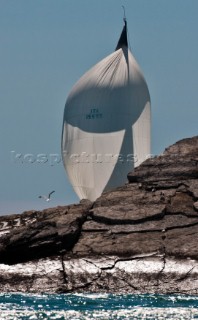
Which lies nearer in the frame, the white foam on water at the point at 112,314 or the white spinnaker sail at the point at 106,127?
the white foam on water at the point at 112,314

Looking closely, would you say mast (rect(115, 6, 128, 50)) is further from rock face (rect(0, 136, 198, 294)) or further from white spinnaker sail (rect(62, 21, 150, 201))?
rock face (rect(0, 136, 198, 294))

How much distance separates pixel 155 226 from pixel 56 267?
5.73 m

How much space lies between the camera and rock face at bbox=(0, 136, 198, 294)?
184 ft

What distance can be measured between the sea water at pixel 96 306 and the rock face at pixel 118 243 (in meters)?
0.83

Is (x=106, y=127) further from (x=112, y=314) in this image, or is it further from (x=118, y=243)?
(x=112, y=314)

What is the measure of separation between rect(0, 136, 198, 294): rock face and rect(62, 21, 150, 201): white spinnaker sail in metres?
18.5

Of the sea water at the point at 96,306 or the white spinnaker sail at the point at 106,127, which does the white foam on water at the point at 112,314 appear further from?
the white spinnaker sail at the point at 106,127

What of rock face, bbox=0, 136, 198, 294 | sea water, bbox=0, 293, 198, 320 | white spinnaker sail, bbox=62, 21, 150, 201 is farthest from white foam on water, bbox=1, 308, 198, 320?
white spinnaker sail, bbox=62, 21, 150, 201

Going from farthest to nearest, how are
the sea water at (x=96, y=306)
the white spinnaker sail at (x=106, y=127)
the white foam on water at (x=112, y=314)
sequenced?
the white spinnaker sail at (x=106, y=127) → the sea water at (x=96, y=306) → the white foam on water at (x=112, y=314)

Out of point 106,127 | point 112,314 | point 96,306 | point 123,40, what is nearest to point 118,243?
point 96,306

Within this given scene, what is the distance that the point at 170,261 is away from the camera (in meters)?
56.6

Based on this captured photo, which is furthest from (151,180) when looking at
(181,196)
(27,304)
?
(27,304)

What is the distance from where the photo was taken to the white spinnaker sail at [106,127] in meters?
83.1

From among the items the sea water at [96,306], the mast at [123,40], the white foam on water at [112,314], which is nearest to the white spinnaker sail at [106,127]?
the mast at [123,40]
